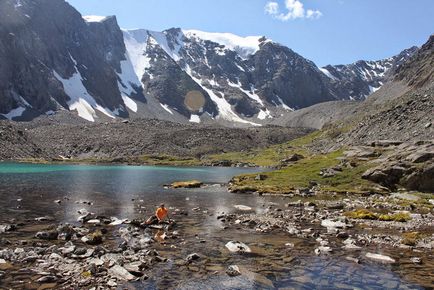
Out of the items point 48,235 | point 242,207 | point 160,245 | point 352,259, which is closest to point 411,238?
point 352,259

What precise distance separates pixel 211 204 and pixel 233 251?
1045 inches

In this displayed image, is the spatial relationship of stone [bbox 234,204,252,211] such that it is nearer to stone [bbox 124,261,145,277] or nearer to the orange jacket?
the orange jacket

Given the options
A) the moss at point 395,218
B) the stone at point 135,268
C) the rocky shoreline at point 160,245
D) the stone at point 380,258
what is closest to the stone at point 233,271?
the rocky shoreline at point 160,245

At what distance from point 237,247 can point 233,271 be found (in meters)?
5.32

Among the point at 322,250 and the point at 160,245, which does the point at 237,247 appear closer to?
the point at 160,245

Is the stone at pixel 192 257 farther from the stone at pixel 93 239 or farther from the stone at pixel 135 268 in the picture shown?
the stone at pixel 93 239

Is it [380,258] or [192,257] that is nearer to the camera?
[192,257]

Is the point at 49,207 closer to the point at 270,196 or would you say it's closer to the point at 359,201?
the point at 270,196

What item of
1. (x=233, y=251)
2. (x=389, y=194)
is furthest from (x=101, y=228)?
(x=389, y=194)

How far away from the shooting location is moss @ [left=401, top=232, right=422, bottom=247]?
30.0 metres

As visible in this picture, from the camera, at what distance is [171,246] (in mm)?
27688

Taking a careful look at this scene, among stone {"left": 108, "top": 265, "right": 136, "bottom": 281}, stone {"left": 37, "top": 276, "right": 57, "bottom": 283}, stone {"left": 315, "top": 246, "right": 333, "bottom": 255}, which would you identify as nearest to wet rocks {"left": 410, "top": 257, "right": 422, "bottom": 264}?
stone {"left": 315, "top": 246, "right": 333, "bottom": 255}

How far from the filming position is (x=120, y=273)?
2045cm

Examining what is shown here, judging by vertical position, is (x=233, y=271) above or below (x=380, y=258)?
below
